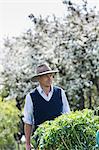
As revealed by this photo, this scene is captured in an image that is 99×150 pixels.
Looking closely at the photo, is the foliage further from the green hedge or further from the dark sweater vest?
the green hedge

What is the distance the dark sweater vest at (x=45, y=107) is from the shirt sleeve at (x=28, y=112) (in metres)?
0.03

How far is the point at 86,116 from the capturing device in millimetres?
4016

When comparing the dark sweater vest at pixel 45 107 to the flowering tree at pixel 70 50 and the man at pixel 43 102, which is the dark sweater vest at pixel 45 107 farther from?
the flowering tree at pixel 70 50

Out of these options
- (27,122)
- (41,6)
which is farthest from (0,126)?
(27,122)

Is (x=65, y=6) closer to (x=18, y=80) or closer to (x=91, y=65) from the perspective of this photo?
(x=91, y=65)

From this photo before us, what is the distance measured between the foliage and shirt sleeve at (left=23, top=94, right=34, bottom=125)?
564 inches

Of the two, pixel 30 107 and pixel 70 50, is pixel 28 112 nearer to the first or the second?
pixel 30 107

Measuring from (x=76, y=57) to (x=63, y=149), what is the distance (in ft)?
52.9

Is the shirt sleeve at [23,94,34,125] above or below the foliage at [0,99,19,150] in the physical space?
above

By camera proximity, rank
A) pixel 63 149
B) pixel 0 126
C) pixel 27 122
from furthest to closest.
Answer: pixel 0 126
pixel 27 122
pixel 63 149

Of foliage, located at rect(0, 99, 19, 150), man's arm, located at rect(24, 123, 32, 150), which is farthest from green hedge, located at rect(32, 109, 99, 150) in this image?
foliage, located at rect(0, 99, 19, 150)

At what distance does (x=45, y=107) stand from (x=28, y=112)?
0.60 ft

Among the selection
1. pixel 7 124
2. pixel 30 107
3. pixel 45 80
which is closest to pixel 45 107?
pixel 30 107

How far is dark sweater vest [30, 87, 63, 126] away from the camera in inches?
203
